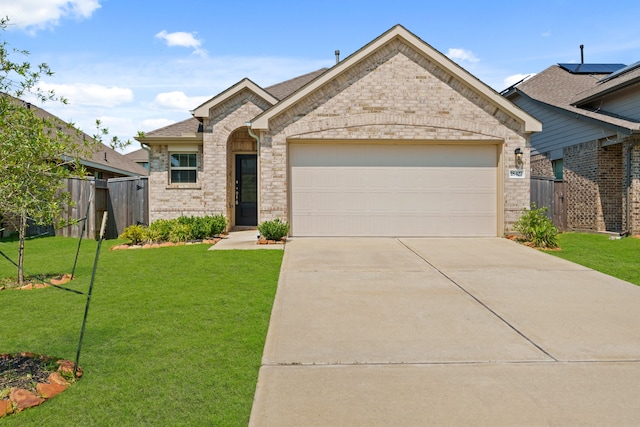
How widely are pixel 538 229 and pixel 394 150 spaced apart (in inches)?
171

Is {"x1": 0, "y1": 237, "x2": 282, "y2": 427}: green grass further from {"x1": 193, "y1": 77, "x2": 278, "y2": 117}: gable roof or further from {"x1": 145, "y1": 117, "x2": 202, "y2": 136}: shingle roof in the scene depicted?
{"x1": 145, "y1": 117, "x2": 202, "y2": 136}: shingle roof

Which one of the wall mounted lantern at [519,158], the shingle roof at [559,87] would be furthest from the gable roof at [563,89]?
the wall mounted lantern at [519,158]

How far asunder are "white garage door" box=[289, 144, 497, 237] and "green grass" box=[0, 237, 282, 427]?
406cm

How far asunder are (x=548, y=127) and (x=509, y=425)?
16.5 metres

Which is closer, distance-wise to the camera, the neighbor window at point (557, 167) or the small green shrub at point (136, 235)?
the small green shrub at point (136, 235)

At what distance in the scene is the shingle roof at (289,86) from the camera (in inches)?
671

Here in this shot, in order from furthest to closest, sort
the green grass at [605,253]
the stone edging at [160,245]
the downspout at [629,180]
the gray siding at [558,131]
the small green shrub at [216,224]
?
the gray siding at [558,131], the downspout at [629,180], the small green shrub at [216,224], the stone edging at [160,245], the green grass at [605,253]

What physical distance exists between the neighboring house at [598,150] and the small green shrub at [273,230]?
10218 mm

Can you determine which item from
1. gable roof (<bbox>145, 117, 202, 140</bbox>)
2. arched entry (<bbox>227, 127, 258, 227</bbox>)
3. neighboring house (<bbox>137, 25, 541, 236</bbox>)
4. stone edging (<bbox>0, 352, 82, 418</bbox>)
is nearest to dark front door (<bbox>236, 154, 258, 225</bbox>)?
arched entry (<bbox>227, 127, 258, 227</bbox>)

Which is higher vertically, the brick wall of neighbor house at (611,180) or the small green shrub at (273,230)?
the brick wall of neighbor house at (611,180)

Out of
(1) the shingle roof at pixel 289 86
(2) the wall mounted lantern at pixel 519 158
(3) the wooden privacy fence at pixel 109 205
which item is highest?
(1) the shingle roof at pixel 289 86

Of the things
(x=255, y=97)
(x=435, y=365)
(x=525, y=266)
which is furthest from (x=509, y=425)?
(x=255, y=97)

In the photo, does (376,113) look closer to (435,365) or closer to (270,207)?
(270,207)

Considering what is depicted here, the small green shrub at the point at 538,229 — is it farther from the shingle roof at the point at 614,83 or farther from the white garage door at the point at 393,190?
the shingle roof at the point at 614,83
